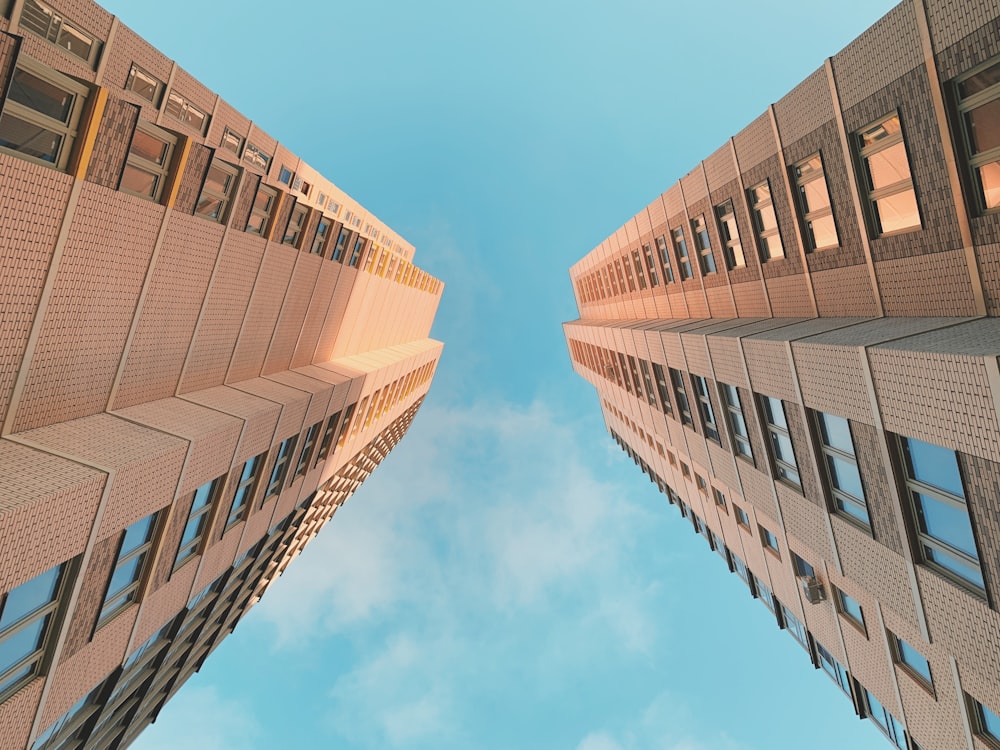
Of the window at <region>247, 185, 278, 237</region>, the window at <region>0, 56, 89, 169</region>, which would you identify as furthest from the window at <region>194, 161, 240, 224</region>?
the window at <region>0, 56, 89, 169</region>

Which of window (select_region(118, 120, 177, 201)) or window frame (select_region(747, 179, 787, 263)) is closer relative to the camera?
window (select_region(118, 120, 177, 201))

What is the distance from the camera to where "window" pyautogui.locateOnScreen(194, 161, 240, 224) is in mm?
14227

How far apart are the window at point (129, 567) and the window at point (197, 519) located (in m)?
1.45

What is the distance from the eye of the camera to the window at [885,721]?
1305 centimetres

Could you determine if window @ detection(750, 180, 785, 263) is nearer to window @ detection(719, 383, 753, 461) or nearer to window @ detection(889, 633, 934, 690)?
window @ detection(719, 383, 753, 461)

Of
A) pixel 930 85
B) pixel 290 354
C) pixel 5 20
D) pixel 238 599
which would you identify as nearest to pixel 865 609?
pixel 930 85

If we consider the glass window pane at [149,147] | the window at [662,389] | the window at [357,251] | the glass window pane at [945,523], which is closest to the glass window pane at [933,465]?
the glass window pane at [945,523]

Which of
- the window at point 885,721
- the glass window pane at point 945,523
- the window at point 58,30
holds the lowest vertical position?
the window at point 885,721

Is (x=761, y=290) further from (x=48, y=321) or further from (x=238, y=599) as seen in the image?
(x=238, y=599)

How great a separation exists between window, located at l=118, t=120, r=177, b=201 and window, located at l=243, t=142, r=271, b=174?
39.3 feet

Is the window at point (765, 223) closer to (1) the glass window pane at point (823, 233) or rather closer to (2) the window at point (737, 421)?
(1) the glass window pane at point (823, 233)

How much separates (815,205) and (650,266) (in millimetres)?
15578

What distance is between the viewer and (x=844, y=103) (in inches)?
447

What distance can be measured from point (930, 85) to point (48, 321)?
693 inches
